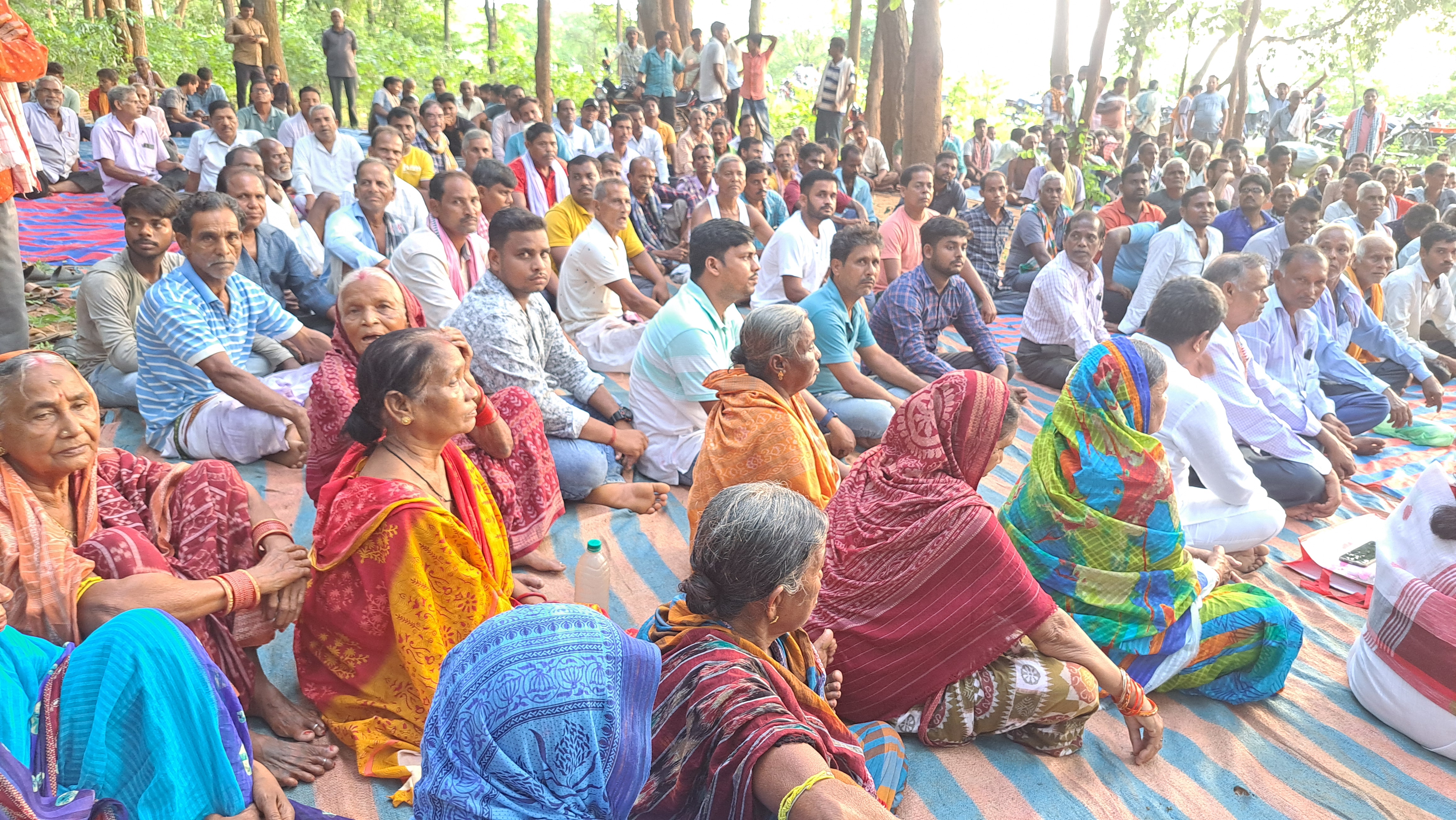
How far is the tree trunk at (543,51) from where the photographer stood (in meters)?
15.3

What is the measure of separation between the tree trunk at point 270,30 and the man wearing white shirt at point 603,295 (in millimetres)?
9280

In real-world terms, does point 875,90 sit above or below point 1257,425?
above

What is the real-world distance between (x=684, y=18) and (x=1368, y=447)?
561 inches

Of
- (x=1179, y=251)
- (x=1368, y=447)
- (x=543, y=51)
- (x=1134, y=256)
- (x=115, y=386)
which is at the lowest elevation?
(x=1368, y=447)

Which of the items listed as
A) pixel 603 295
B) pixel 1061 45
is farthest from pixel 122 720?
pixel 1061 45

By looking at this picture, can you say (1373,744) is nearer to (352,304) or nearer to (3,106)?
(352,304)

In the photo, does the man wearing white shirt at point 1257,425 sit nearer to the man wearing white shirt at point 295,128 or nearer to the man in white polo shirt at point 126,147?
the man wearing white shirt at point 295,128

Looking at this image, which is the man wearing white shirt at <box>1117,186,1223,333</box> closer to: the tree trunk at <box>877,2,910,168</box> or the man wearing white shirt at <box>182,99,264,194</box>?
the tree trunk at <box>877,2,910,168</box>

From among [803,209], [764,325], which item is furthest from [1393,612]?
[803,209]

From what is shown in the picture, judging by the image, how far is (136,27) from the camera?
51.9ft

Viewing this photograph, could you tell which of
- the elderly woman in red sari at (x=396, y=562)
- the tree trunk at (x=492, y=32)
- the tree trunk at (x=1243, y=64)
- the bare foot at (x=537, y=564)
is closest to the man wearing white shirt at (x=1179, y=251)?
the bare foot at (x=537, y=564)

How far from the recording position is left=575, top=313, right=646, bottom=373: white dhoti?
5508mm

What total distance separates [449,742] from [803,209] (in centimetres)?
572

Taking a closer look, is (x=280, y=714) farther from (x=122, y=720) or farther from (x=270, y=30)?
(x=270, y=30)
